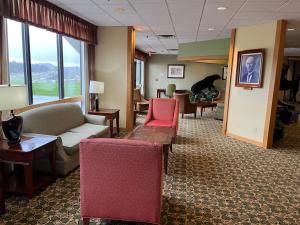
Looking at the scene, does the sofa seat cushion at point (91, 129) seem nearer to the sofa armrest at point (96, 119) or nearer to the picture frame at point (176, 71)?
the sofa armrest at point (96, 119)

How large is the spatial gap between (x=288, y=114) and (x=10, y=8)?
7689 mm

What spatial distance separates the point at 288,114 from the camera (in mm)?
7285

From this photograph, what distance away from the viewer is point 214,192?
2.94m

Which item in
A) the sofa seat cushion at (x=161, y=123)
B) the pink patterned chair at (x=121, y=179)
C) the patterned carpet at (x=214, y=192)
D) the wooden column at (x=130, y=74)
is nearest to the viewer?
the pink patterned chair at (x=121, y=179)

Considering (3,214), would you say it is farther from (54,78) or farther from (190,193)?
(54,78)

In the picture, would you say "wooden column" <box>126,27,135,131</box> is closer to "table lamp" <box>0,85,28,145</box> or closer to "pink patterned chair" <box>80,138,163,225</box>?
"table lamp" <box>0,85,28,145</box>

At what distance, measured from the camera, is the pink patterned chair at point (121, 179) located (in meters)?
1.86

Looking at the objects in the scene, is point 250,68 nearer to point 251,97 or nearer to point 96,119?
point 251,97

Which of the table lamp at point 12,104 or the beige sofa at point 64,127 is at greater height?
the table lamp at point 12,104

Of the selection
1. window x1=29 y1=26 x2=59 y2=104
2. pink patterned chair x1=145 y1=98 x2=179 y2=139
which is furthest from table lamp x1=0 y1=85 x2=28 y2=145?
pink patterned chair x1=145 y1=98 x2=179 y2=139

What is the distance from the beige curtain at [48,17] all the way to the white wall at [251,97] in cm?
356

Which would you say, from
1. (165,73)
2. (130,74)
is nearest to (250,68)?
(130,74)

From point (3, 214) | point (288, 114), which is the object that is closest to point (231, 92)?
point (288, 114)

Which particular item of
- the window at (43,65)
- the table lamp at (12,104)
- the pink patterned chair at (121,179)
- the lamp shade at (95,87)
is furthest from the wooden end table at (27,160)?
the lamp shade at (95,87)
